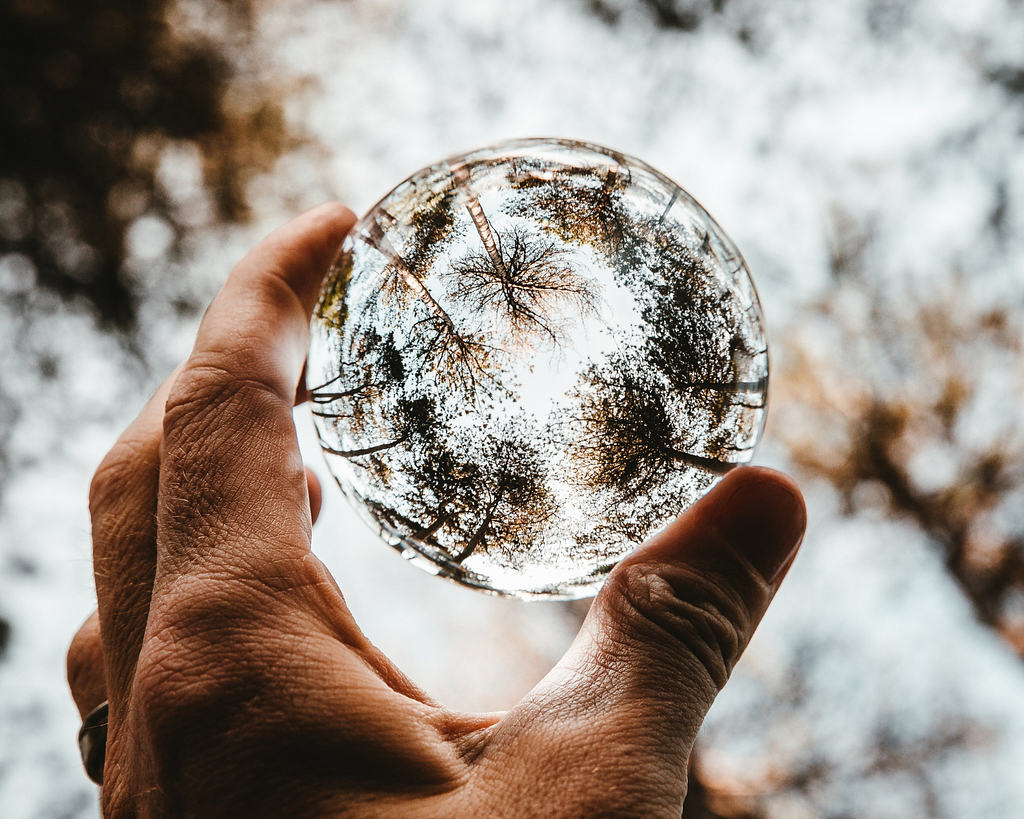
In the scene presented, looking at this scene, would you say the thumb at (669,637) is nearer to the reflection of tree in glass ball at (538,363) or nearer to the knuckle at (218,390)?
the reflection of tree in glass ball at (538,363)

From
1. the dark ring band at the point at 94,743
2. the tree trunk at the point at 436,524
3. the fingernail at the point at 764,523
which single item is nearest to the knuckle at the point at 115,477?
the dark ring band at the point at 94,743

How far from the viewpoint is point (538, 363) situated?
1448 millimetres

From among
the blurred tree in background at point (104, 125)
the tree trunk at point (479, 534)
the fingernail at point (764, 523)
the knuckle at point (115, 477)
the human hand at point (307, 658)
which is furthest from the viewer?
the blurred tree in background at point (104, 125)

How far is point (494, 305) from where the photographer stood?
4.85ft

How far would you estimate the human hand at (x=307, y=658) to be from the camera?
4.68 ft

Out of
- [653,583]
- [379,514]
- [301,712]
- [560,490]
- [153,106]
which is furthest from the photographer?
[153,106]

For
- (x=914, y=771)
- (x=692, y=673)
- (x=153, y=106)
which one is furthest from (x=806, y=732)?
(x=153, y=106)

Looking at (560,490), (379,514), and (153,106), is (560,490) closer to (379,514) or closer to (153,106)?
(379,514)

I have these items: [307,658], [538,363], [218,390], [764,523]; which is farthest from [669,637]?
[218,390]

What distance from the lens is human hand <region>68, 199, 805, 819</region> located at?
143cm

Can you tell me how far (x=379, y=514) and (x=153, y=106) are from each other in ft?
17.8

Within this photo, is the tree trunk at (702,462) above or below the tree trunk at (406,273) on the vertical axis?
below

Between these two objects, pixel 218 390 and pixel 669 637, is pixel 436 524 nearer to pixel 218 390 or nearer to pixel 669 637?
pixel 669 637

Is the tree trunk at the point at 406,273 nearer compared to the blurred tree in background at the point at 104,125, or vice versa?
the tree trunk at the point at 406,273
